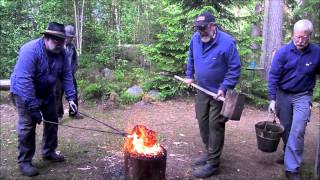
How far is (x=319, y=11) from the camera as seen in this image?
12398 mm

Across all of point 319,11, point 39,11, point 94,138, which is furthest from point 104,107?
point 319,11

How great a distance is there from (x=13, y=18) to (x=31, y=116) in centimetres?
805

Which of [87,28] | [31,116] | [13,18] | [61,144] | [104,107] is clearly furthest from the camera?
[87,28]

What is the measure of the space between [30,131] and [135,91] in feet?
17.4

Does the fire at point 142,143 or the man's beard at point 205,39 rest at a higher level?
the man's beard at point 205,39

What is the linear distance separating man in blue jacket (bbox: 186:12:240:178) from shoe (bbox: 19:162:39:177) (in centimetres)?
230

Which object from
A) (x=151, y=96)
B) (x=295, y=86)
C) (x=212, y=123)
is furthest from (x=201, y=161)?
(x=151, y=96)

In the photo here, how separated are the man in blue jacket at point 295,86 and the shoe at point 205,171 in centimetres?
104

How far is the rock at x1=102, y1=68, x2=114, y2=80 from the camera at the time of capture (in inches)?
465

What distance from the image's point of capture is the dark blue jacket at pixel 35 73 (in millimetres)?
5113

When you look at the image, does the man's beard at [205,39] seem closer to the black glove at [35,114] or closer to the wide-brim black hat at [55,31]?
the wide-brim black hat at [55,31]

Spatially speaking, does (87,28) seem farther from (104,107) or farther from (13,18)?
(104,107)

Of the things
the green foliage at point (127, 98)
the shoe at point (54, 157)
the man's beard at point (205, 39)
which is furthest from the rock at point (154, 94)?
the man's beard at point (205, 39)

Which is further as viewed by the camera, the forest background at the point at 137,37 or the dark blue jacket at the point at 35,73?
the forest background at the point at 137,37
